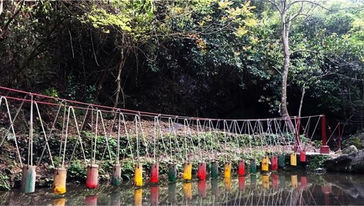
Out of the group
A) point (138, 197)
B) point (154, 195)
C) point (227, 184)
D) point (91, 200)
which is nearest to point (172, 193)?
point (154, 195)

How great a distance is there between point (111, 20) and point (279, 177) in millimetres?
4891

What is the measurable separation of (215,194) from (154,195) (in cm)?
96

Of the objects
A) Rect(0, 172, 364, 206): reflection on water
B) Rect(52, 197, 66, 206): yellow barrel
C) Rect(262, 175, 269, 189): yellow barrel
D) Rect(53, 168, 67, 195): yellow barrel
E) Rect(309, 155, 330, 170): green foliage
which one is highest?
Rect(309, 155, 330, 170): green foliage

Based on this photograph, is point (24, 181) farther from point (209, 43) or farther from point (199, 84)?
point (199, 84)

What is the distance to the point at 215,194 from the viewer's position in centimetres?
561

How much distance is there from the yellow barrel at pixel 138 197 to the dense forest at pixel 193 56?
2.59 m

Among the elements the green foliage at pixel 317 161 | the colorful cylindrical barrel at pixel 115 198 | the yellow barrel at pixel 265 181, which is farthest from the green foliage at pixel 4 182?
the green foliage at pixel 317 161

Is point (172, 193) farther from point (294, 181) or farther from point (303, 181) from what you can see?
point (303, 181)

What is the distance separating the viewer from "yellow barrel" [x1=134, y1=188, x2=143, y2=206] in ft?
15.9

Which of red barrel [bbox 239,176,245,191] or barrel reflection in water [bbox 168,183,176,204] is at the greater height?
red barrel [bbox 239,176,245,191]

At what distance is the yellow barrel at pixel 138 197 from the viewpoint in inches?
191

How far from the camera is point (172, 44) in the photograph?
1012cm

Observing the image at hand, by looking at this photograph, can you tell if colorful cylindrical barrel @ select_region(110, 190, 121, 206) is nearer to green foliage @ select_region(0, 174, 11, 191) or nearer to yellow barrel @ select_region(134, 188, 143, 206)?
yellow barrel @ select_region(134, 188, 143, 206)

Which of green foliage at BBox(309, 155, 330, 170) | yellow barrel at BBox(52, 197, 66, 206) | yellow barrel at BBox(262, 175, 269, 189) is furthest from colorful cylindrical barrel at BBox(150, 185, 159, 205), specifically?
green foliage at BBox(309, 155, 330, 170)
